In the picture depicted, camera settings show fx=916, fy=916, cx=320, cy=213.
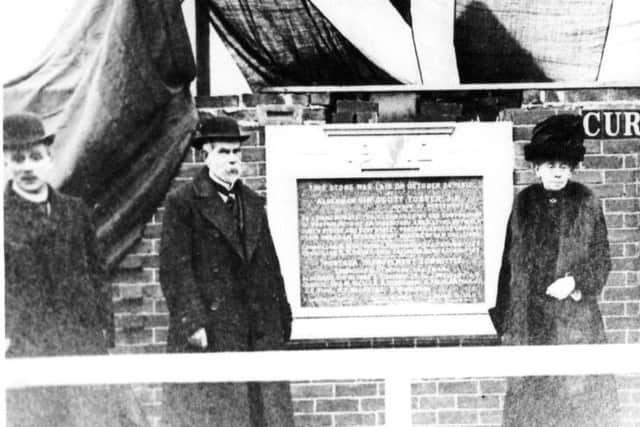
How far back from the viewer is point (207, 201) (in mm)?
4156

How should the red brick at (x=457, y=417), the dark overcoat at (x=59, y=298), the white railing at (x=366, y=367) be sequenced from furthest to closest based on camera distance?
1. the red brick at (x=457, y=417)
2. the dark overcoat at (x=59, y=298)
3. the white railing at (x=366, y=367)

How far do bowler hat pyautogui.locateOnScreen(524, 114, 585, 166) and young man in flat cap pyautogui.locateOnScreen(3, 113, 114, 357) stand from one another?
205cm

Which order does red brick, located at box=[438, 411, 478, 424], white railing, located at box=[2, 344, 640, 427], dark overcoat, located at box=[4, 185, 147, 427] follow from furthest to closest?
red brick, located at box=[438, 411, 478, 424] < dark overcoat, located at box=[4, 185, 147, 427] < white railing, located at box=[2, 344, 640, 427]

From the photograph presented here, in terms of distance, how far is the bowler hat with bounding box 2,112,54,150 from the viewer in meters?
4.10

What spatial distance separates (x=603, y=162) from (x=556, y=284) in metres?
0.60

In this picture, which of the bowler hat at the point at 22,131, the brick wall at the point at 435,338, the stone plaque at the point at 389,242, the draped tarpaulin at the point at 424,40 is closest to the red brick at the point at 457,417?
the brick wall at the point at 435,338

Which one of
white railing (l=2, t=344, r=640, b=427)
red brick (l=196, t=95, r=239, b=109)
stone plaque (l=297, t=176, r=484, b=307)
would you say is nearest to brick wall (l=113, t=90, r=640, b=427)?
red brick (l=196, t=95, r=239, b=109)

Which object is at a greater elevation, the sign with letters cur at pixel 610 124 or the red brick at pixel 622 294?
the sign with letters cur at pixel 610 124

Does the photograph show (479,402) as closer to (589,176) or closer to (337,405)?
(337,405)

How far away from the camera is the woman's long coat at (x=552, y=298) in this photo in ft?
13.8

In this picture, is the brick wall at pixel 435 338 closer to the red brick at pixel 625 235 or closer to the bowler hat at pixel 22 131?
the red brick at pixel 625 235

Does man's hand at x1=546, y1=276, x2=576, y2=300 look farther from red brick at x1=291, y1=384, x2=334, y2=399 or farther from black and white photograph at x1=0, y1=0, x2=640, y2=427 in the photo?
red brick at x1=291, y1=384, x2=334, y2=399

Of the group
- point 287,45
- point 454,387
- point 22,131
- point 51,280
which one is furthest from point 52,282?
point 454,387

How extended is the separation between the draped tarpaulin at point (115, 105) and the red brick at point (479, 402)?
166cm
